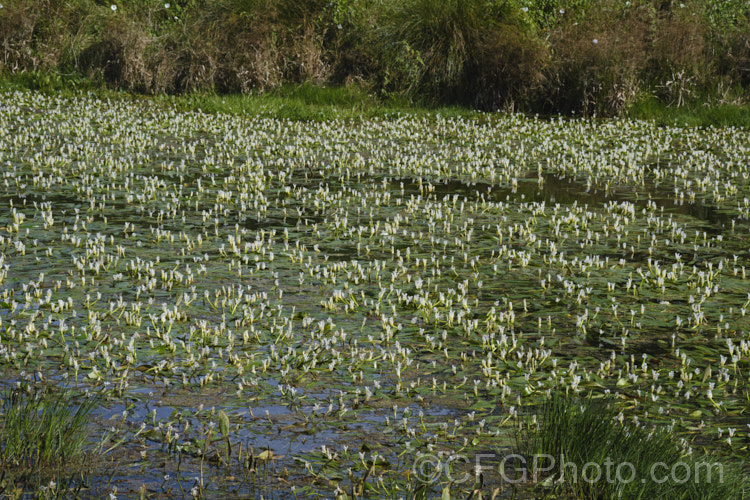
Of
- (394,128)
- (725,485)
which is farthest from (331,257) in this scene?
(394,128)

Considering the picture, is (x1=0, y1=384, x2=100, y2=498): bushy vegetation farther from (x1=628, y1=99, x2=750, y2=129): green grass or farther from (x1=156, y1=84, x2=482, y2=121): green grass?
(x1=628, y1=99, x2=750, y2=129): green grass

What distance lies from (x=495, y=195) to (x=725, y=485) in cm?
941

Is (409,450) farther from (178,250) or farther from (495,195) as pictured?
(495,195)

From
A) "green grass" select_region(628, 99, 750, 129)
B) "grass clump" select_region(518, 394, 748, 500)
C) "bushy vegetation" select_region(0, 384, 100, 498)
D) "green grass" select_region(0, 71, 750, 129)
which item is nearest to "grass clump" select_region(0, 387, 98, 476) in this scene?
"bushy vegetation" select_region(0, 384, 100, 498)

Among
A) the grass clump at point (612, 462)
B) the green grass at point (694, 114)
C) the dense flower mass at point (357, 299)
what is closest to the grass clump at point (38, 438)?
the dense flower mass at point (357, 299)

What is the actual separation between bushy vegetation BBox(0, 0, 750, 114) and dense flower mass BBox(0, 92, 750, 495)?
7.17 meters

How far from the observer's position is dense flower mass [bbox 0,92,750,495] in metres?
5.70

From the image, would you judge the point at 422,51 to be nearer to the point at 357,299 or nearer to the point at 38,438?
the point at 357,299

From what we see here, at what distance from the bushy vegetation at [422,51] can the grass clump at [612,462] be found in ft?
59.9

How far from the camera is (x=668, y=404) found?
20.3ft

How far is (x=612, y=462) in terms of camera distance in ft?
15.5

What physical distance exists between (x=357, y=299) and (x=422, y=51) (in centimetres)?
1623

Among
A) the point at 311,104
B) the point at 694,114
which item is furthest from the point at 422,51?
the point at 694,114

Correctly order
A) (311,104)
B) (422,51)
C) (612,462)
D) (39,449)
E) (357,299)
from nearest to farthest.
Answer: (612,462), (39,449), (357,299), (311,104), (422,51)
